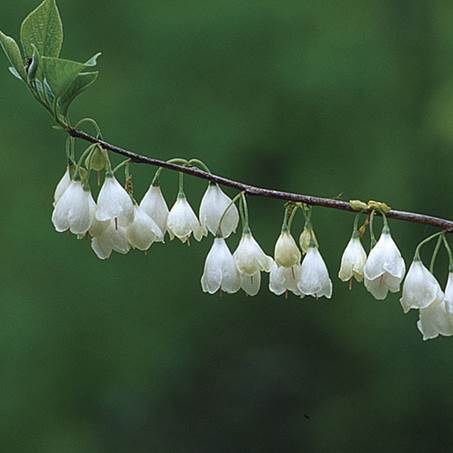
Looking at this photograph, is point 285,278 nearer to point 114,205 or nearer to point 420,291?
point 420,291

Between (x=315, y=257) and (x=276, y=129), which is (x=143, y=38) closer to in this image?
(x=276, y=129)

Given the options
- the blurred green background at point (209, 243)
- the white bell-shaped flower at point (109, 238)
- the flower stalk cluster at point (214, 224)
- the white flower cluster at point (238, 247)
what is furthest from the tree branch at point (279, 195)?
the blurred green background at point (209, 243)

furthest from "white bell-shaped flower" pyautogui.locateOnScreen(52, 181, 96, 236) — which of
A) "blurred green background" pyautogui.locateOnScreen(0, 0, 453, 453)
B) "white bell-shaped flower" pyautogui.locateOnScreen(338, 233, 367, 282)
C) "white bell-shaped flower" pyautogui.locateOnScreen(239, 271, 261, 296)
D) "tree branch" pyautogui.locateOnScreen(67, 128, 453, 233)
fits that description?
"blurred green background" pyautogui.locateOnScreen(0, 0, 453, 453)

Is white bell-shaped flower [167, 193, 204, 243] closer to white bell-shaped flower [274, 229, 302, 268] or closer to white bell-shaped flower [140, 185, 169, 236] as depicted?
white bell-shaped flower [140, 185, 169, 236]

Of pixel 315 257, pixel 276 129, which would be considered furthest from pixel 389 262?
pixel 276 129

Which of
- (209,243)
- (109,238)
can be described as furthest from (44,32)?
(209,243)

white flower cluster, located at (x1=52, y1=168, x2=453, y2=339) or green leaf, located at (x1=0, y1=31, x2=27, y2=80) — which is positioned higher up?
green leaf, located at (x1=0, y1=31, x2=27, y2=80)
